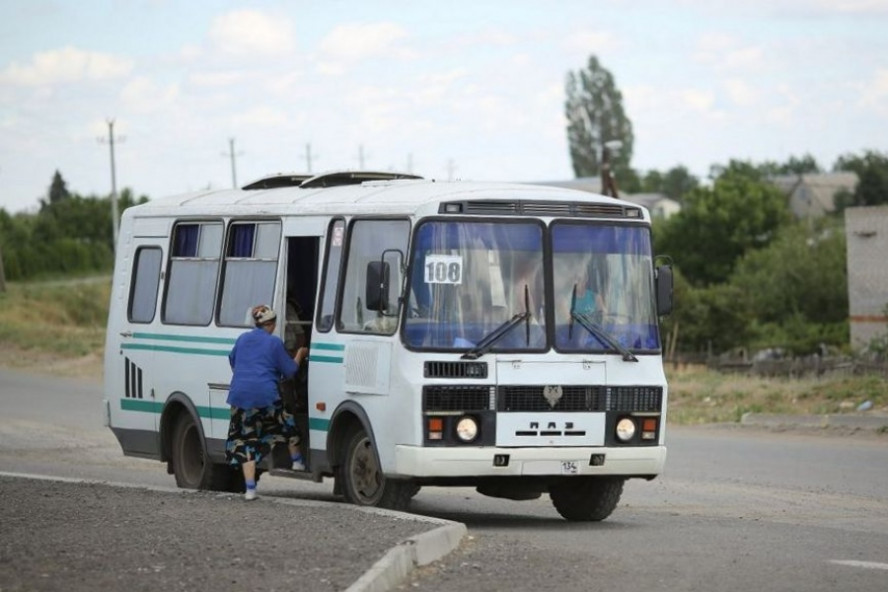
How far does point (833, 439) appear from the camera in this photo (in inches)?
985

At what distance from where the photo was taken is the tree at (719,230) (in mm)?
113812

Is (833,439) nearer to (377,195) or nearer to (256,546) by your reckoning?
(377,195)

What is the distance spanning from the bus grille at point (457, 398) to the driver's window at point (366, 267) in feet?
2.08

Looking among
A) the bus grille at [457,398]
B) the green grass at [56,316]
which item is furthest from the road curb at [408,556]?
the green grass at [56,316]

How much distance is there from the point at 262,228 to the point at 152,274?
226 cm

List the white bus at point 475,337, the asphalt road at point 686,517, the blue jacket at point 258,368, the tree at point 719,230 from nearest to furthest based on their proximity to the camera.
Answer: the asphalt road at point 686,517
the white bus at point 475,337
the blue jacket at point 258,368
the tree at point 719,230

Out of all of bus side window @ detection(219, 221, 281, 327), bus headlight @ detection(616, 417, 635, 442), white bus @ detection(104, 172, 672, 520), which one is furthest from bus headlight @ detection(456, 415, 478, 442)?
bus side window @ detection(219, 221, 281, 327)

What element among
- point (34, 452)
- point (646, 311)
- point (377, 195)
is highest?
point (377, 195)

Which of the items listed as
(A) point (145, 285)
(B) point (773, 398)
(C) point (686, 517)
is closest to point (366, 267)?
(C) point (686, 517)

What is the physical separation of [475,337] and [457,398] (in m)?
0.50

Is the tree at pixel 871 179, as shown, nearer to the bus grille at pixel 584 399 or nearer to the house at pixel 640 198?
the house at pixel 640 198

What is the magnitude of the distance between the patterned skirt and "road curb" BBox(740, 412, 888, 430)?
1256 cm

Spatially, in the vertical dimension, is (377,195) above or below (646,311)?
above

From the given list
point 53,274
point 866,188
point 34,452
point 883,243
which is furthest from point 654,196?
point 34,452
